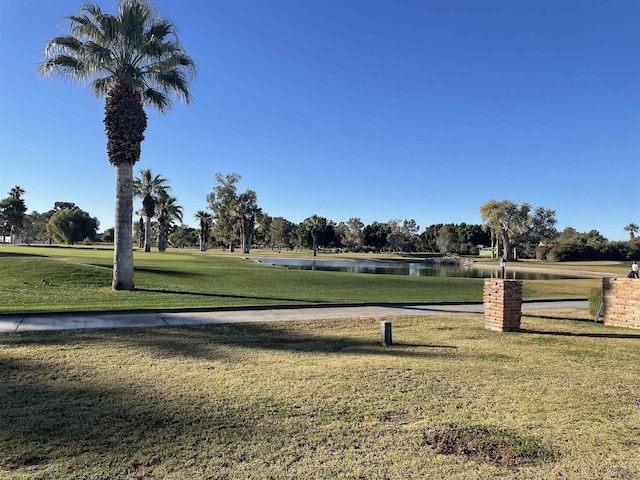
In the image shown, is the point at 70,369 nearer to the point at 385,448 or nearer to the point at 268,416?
the point at 268,416

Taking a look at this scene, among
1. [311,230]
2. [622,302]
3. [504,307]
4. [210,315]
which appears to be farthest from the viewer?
[311,230]

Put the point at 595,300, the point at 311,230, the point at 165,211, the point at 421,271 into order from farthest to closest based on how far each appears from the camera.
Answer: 1. the point at 311,230
2. the point at 165,211
3. the point at 421,271
4. the point at 595,300

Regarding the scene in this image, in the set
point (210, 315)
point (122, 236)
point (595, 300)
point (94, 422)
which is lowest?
point (210, 315)

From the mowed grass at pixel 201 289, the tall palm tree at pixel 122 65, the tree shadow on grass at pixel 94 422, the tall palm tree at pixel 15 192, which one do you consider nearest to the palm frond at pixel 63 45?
the tall palm tree at pixel 122 65

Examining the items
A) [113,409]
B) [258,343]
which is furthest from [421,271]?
[113,409]

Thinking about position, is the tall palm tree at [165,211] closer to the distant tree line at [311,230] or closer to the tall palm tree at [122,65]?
the distant tree line at [311,230]

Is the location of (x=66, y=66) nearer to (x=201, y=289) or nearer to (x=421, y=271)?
(x=201, y=289)

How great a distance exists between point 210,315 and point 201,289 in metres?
6.84

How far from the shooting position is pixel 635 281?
11820 mm

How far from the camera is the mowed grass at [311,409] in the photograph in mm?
3746

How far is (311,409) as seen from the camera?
4.98m

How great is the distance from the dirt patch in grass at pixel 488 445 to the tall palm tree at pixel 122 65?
1513 centimetres

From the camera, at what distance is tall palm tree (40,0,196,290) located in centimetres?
1634

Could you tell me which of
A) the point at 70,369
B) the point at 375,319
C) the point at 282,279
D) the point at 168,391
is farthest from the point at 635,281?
the point at 282,279
